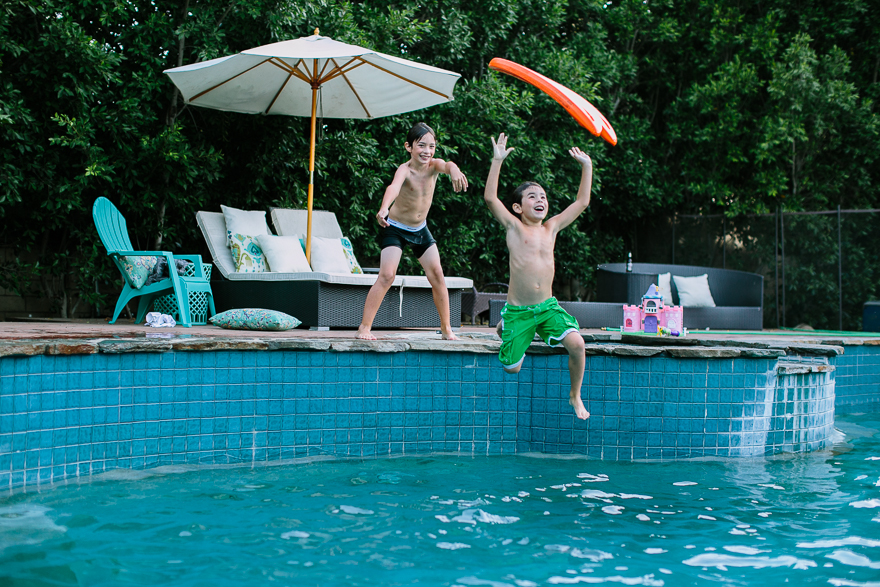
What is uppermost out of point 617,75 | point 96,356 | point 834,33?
point 834,33

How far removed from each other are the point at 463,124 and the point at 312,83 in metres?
3.32

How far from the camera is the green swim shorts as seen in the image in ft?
12.9

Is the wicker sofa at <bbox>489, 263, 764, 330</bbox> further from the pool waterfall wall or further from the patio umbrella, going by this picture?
the pool waterfall wall

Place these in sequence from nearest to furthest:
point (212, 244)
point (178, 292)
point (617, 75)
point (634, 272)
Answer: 1. point (178, 292)
2. point (212, 244)
3. point (634, 272)
4. point (617, 75)

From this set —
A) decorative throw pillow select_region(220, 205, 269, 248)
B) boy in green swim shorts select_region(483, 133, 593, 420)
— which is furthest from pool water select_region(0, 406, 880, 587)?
decorative throw pillow select_region(220, 205, 269, 248)

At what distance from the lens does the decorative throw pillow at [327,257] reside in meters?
7.74

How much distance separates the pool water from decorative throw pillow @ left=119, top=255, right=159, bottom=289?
3.07 m

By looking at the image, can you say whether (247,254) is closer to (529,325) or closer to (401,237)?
(401,237)

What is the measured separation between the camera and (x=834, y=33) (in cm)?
1250

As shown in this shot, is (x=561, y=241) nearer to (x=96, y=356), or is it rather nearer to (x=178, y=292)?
(x=178, y=292)

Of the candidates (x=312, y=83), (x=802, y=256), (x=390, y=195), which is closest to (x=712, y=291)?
(x=802, y=256)

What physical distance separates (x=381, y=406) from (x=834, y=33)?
11694mm

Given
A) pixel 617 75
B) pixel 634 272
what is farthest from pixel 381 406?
pixel 617 75

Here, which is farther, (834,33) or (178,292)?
(834,33)
